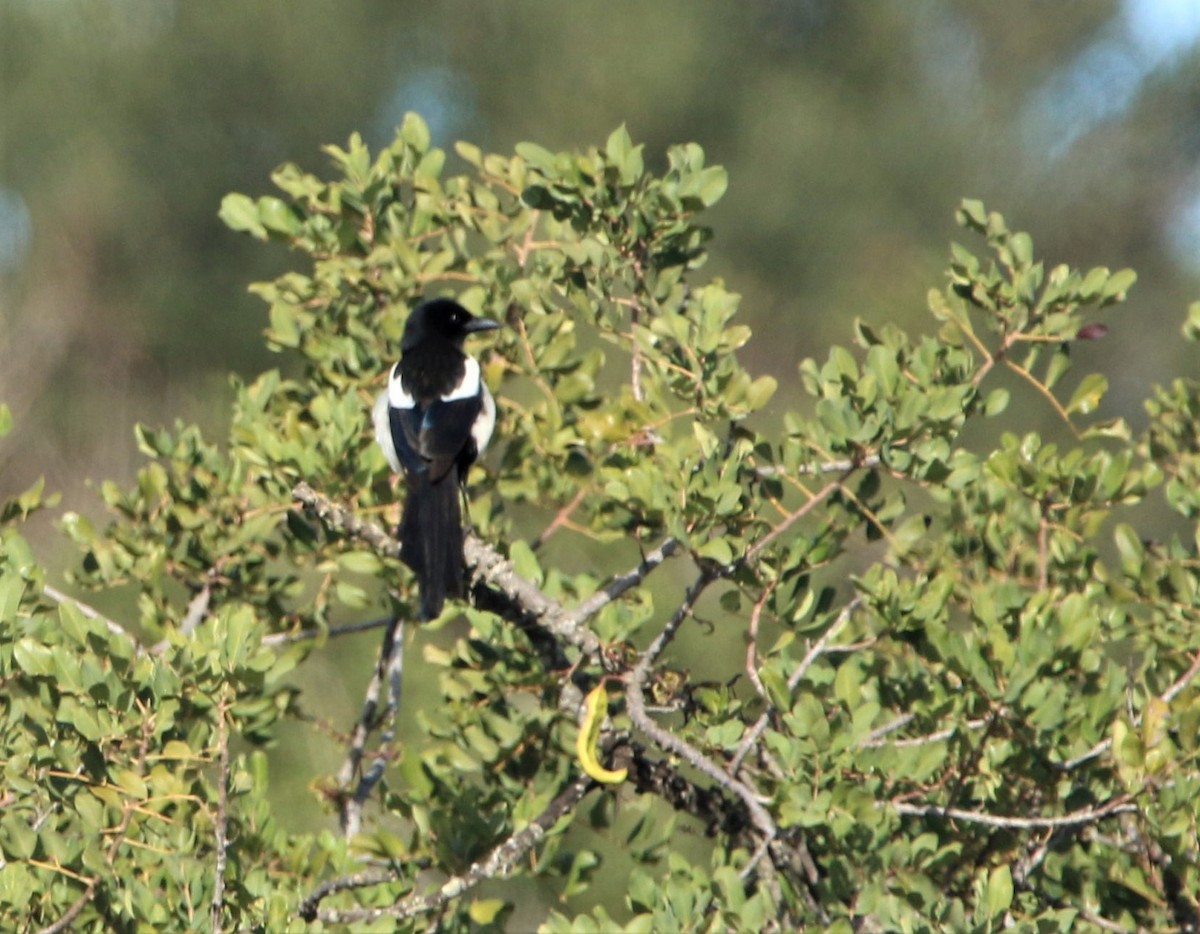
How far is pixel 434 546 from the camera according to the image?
324cm

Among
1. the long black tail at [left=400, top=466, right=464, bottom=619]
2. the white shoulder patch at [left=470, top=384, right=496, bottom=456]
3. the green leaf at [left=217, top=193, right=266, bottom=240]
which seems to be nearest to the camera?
the long black tail at [left=400, top=466, right=464, bottom=619]

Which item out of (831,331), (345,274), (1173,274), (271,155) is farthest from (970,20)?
(345,274)

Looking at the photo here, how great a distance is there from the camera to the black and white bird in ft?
10.5

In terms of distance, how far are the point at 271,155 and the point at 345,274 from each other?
1581cm

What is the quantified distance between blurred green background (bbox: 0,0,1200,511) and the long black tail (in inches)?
483

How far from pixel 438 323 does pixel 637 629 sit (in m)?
1.28

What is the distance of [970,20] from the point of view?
20.3 m

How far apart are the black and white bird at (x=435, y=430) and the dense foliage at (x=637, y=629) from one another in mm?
92

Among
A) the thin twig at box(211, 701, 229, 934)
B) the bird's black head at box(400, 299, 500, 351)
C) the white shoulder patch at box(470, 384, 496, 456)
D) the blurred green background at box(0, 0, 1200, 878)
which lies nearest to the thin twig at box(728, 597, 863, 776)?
the thin twig at box(211, 701, 229, 934)

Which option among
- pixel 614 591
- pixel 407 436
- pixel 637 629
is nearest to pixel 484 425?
pixel 407 436

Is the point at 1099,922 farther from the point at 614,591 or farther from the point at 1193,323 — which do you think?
the point at 1193,323

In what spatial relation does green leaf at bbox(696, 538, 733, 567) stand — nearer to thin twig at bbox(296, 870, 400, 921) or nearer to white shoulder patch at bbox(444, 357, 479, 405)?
thin twig at bbox(296, 870, 400, 921)

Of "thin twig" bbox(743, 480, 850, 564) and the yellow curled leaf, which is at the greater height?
"thin twig" bbox(743, 480, 850, 564)

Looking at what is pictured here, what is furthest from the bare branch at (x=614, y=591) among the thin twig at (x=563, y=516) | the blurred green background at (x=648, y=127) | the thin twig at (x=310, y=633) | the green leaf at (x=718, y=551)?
the blurred green background at (x=648, y=127)
